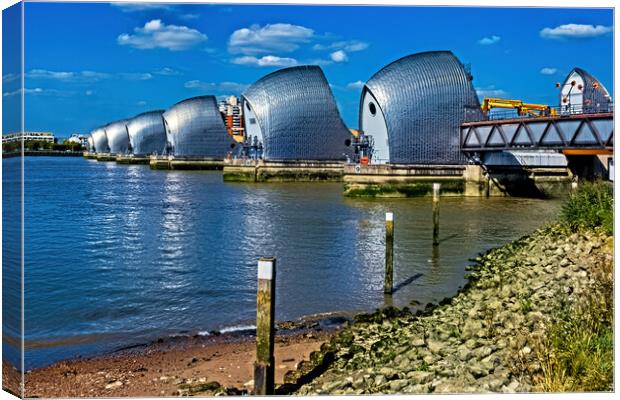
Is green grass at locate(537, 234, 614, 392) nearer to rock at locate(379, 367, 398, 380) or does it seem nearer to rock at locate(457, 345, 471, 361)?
rock at locate(457, 345, 471, 361)

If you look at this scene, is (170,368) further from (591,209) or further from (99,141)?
(99,141)

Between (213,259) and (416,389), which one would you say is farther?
(213,259)

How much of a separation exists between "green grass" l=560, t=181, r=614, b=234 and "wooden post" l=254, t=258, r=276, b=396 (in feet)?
17.9

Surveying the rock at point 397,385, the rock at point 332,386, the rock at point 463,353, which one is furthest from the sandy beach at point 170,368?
the rock at point 463,353

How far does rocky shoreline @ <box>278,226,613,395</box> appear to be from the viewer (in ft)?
16.5

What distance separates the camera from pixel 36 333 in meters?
8.37

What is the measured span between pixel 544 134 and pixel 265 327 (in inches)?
883

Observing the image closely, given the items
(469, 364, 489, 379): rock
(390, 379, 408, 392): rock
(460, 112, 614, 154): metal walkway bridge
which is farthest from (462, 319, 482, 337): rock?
(460, 112, 614, 154): metal walkway bridge

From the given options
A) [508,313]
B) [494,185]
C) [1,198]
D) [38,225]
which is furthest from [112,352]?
[494,185]

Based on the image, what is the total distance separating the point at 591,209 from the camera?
9.91 metres

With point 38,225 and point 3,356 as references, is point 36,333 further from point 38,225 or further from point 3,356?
point 38,225

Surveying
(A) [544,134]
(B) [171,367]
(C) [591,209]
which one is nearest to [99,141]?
(A) [544,134]

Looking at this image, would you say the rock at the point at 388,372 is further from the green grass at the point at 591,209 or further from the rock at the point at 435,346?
the green grass at the point at 591,209

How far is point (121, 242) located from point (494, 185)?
19240 mm
